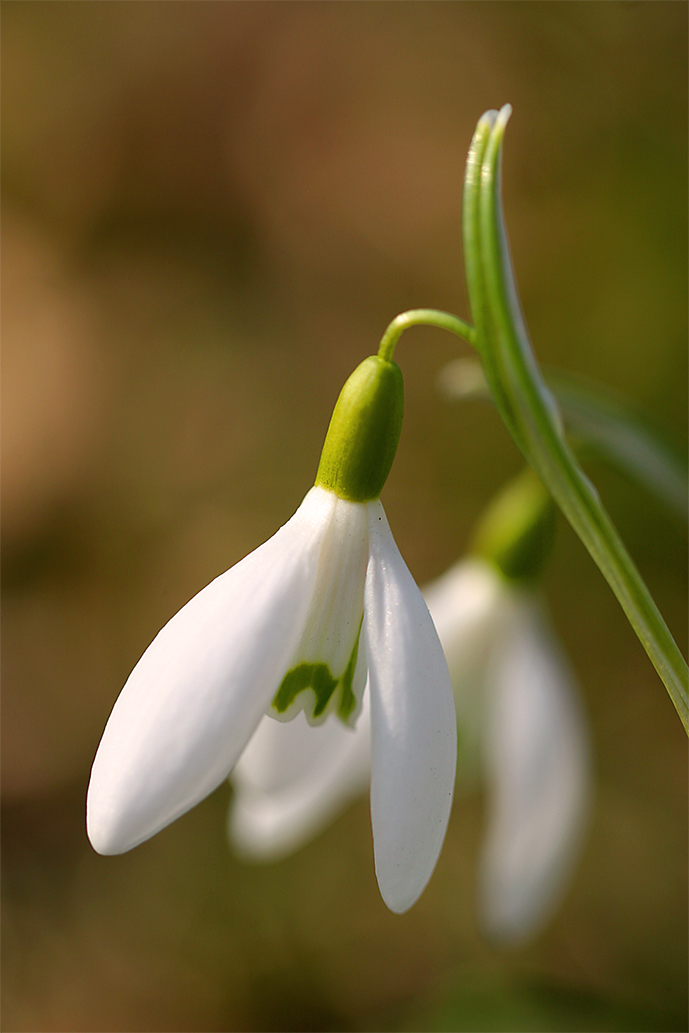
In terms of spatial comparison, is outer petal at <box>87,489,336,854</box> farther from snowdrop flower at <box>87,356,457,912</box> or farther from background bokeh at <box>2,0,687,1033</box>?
background bokeh at <box>2,0,687,1033</box>

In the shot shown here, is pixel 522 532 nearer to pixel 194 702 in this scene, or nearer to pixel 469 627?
pixel 469 627

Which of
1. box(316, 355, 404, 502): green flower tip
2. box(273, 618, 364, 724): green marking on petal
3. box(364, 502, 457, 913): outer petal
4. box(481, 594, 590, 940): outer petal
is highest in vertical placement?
box(316, 355, 404, 502): green flower tip

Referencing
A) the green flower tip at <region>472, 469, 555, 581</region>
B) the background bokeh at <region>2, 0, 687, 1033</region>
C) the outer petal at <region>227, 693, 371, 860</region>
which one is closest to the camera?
the outer petal at <region>227, 693, 371, 860</region>

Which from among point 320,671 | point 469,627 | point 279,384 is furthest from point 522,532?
point 279,384

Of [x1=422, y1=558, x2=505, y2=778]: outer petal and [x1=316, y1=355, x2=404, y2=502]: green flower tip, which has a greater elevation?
[x1=316, y1=355, x2=404, y2=502]: green flower tip

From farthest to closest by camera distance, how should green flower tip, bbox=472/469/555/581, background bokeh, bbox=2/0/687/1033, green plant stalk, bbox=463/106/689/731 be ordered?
background bokeh, bbox=2/0/687/1033
green flower tip, bbox=472/469/555/581
green plant stalk, bbox=463/106/689/731

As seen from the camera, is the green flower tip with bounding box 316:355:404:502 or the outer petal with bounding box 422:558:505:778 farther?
the outer petal with bounding box 422:558:505:778

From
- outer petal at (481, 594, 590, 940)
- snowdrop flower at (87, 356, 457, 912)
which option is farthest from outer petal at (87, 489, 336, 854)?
outer petal at (481, 594, 590, 940)
